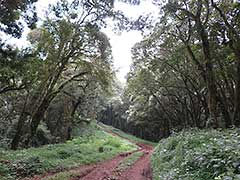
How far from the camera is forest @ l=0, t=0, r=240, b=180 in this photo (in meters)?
11.8

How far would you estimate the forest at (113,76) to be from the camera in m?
11.8

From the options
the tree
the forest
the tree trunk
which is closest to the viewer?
the forest

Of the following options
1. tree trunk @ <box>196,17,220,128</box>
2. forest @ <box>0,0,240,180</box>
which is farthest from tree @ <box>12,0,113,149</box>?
tree trunk @ <box>196,17,220,128</box>

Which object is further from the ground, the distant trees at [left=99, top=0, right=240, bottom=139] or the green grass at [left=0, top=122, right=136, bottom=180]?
the distant trees at [left=99, top=0, right=240, bottom=139]

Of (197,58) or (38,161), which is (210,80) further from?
(38,161)

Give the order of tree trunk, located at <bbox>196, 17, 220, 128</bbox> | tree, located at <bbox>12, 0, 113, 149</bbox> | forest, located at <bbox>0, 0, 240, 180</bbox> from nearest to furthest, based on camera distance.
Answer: forest, located at <bbox>0, 0, 240, 180</bbox> < tree trunk, located at <bbox>196, 17, 220, 128</bbox> < tree, located at <bbox>12, 0, 113, 149</bbox>

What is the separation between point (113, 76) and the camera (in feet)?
83.8

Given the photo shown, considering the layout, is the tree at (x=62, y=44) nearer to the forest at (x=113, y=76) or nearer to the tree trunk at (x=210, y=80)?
the forest at (x=113, y=76)

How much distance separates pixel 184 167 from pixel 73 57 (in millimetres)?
15857

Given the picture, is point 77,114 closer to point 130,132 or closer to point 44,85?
point 44,85

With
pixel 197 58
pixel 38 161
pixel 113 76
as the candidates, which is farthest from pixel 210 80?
pixel 113 76

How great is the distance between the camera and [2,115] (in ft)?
94.9

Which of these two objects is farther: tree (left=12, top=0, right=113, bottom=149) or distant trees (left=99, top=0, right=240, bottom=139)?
tree (left=12, top=0, right=113, bottom=149)

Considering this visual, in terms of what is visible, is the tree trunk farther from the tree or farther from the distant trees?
the tree
